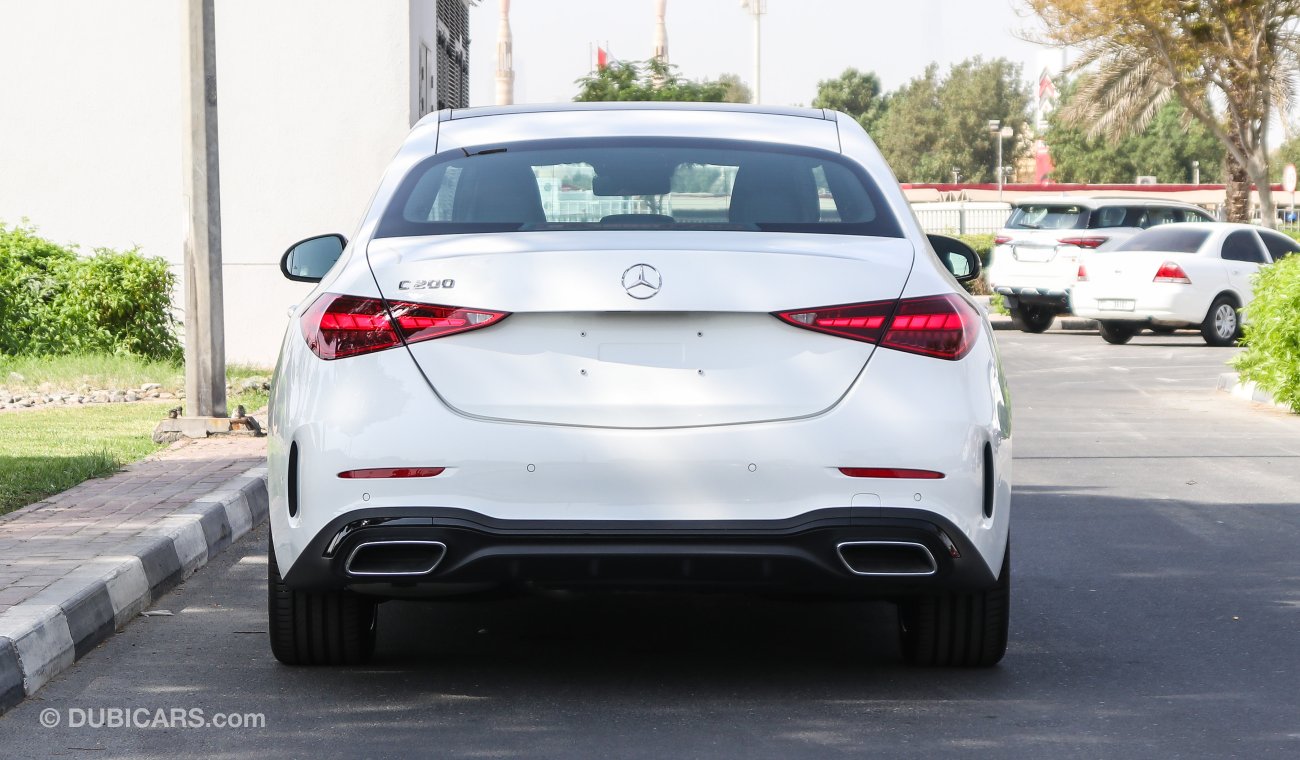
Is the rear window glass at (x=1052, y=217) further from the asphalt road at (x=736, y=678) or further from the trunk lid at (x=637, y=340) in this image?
the trunk lid at (x=637, y=340)

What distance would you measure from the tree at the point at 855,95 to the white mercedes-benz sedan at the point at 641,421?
11960 cm

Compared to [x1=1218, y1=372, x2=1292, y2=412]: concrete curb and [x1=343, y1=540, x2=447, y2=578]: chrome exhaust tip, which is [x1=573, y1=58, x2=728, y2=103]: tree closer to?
[x1=1218, y1=372, x2=1292, y2=412]: concrete curb

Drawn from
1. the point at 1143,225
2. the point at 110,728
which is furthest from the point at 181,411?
the point at 1143,225

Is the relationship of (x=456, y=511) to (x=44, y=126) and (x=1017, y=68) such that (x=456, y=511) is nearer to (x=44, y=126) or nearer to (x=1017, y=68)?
(x=44, y=126)

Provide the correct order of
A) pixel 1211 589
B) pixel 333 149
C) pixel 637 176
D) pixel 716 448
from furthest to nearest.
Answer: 1. pixel 333 149
2. pixel 1211 589
3. pixel 637 176
4. pixel 716 448

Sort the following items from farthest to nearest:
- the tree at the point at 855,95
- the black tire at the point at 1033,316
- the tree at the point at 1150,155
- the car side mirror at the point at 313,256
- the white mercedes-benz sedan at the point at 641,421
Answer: the tree at the point at 855,95
the tree at the point at 1150,155
the black tire at the point at 1033,316
the car side mirror at the point at 313,256
the white mercedes-benz sedan at the point at 641,421

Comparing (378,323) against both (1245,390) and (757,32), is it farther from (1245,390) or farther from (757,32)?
(757,32)

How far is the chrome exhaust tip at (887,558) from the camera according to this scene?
14.7 feet

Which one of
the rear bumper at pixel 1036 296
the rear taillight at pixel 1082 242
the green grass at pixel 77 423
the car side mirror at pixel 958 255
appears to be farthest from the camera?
the rear taillight at pixel 1082 242

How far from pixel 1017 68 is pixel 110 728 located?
349ft

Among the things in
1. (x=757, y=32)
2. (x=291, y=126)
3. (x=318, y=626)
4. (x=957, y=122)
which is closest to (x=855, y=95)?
(x=957, y=122)

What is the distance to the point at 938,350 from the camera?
4586 mm

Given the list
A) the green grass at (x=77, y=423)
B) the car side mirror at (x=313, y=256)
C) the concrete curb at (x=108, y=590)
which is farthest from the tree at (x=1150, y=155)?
the car side mirror at (x=313, y=256)

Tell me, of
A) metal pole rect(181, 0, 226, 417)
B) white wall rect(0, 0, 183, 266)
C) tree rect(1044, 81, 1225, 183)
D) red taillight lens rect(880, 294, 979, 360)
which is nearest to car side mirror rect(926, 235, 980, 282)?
red taillight lens rect(880, 294, 979, 360)
